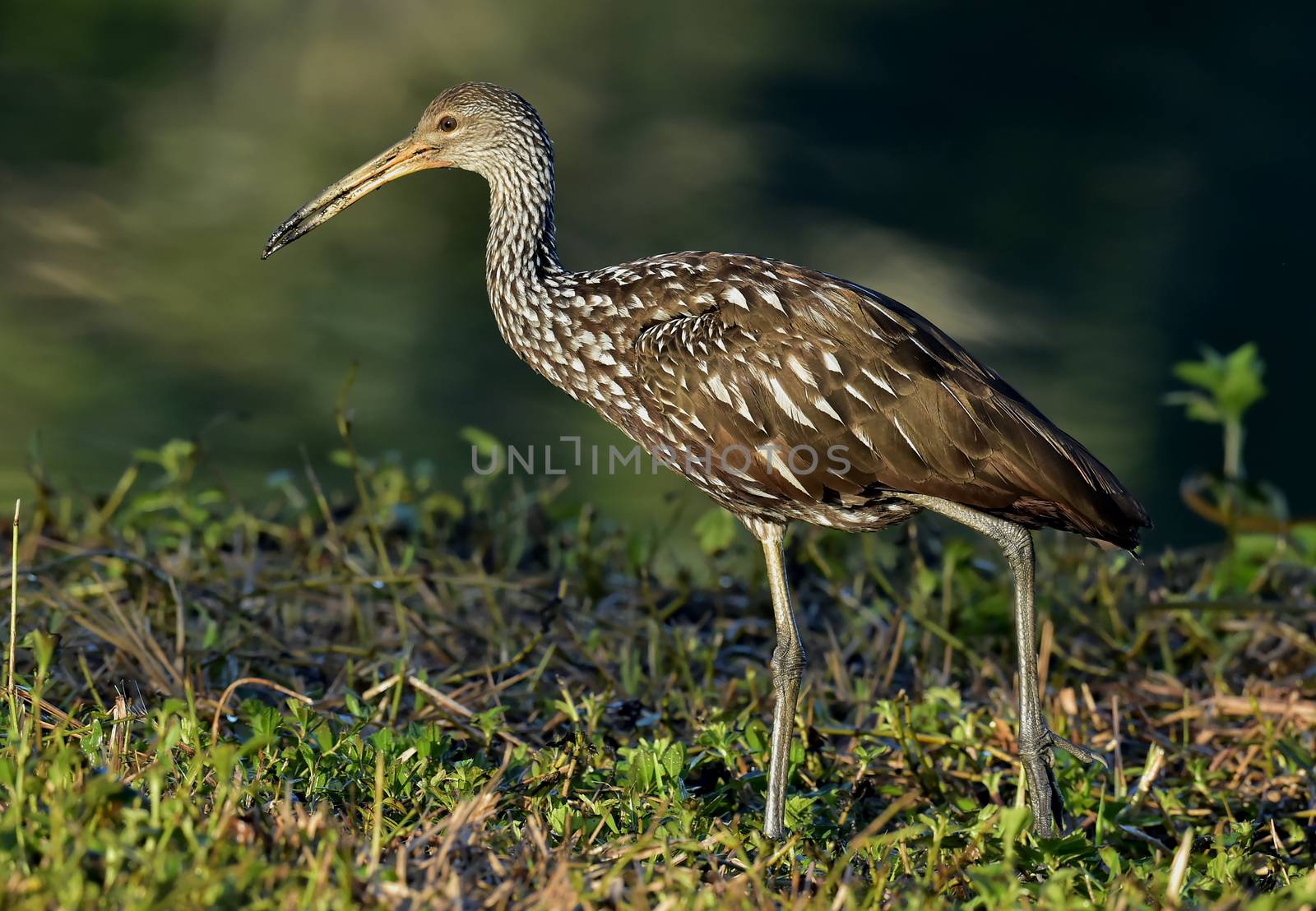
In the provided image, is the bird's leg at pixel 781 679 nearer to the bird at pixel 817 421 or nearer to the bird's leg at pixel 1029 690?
the bird at pixel 817 421

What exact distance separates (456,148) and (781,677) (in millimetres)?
2183

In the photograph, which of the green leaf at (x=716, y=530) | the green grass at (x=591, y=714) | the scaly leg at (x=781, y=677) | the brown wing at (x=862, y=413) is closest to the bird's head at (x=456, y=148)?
the green grass at (x=591, y=714)

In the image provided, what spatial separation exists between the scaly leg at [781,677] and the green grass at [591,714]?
83mm

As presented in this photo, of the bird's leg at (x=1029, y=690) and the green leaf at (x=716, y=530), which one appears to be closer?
the bird's leg at (x=1029, y=690)

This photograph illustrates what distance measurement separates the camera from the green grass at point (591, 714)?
9.25 ft

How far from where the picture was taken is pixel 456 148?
515 centimetres

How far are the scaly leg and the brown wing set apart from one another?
313 mm

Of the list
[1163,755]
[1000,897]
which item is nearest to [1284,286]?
[1163,755]

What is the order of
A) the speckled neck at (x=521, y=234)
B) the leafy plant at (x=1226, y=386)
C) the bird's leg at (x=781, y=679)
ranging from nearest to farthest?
the bird's leg at (x=781, y=679) → the speckled neck at (x=521, y=234) → the leafy plant at (x=1226, y=386)

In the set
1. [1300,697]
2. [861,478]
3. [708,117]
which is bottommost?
[1300,697]

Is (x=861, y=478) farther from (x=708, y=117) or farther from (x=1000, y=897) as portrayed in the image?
Answer: (x=708, y=117)

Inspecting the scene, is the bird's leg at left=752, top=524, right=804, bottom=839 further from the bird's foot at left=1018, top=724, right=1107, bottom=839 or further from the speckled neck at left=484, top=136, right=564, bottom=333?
the speckled neck at left=484, top=136, right=564, bottom=333

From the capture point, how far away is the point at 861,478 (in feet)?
13.4

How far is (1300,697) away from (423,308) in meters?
5.21
